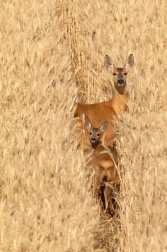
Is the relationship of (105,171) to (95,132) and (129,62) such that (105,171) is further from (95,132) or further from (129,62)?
(129,62)

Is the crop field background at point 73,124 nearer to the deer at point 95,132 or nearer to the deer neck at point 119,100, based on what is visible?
the deer neck at point 119,100

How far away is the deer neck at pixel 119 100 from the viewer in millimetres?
9531

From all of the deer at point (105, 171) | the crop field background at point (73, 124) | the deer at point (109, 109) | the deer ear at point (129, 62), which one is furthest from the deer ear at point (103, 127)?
the deer ear at point (129, 62)

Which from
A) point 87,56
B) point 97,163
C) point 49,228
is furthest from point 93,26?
point 49,228

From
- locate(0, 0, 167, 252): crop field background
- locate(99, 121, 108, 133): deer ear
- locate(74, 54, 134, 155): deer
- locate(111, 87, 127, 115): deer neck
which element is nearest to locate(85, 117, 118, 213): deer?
locate(0, 0, 167, 252): crop field background

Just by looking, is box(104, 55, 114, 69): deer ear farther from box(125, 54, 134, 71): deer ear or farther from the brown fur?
the brown fur

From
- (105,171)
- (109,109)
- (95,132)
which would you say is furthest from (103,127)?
(105,171)

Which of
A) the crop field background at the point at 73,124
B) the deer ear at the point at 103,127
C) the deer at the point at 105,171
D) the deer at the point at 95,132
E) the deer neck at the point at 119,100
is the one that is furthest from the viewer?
the deer neck at the point at 119,100

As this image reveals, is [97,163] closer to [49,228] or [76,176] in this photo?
[76,176]

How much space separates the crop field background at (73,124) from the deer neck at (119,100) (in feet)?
0.76

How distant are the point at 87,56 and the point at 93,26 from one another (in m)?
0.53

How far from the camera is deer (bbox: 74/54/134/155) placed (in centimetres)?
869

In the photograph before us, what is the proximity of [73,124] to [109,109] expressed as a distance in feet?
5.26

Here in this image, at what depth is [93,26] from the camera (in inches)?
419
